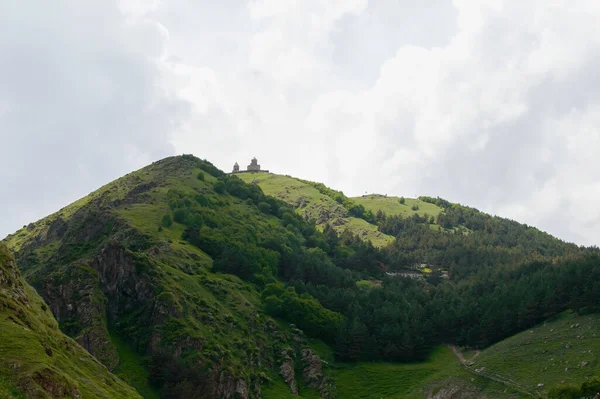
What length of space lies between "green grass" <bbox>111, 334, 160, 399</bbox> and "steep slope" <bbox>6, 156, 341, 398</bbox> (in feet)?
1.22

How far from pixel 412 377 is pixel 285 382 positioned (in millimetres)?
24555

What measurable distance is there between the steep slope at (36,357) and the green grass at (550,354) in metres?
58.3

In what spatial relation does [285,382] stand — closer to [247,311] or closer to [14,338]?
[247,311]

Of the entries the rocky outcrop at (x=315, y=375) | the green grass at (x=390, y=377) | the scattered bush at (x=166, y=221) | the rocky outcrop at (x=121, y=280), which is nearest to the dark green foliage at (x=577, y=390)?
the green grass at (x=390, y=377)

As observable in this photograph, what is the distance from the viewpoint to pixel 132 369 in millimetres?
95000

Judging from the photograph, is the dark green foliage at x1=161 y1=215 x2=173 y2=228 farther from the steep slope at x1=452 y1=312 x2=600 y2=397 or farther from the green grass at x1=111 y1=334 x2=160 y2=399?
the steep slope at x1=452 y1=312 x2=600 y2=397

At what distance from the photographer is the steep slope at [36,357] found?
156ft

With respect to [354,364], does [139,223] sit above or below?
above

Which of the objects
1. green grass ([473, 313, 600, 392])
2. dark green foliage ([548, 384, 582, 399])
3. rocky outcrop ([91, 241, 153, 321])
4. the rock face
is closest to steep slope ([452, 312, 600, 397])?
green grass ([473, 313, 600, 392])

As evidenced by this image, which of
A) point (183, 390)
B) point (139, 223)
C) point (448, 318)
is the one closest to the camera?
point (183, 390)

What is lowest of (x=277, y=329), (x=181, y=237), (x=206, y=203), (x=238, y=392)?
(x=238, y=392)

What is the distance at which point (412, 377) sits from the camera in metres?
113

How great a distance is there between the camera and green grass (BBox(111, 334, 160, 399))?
89.6m


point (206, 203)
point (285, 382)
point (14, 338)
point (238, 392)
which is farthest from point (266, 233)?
point (14, 338)
